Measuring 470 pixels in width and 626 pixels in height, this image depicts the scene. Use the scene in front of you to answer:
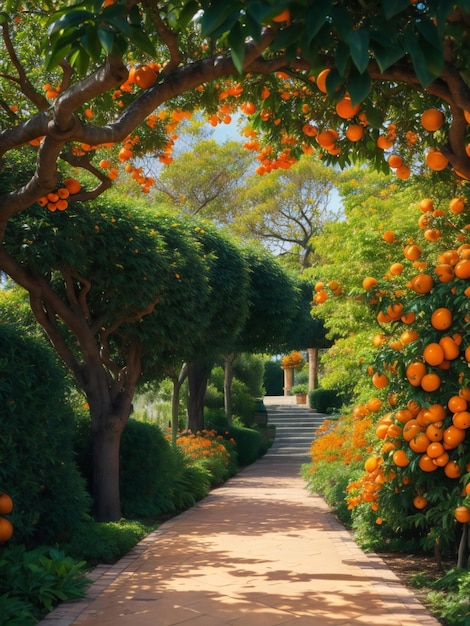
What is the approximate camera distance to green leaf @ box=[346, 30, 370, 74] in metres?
2.41

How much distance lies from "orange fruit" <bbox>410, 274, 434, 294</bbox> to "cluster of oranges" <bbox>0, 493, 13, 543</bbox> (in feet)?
10.8

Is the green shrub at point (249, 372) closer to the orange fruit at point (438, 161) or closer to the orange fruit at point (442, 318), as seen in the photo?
the orange fruit at point (442, 318)

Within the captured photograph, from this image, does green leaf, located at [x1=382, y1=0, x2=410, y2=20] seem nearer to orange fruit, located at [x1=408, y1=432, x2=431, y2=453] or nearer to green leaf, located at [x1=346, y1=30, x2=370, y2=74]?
green leaf, located at [x1=346, y1=30, x2=370, y2=74]

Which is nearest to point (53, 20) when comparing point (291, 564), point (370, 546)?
point (291, 564)

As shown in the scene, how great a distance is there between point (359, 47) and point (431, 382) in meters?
3.19

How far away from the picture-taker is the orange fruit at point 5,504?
17.5 ft

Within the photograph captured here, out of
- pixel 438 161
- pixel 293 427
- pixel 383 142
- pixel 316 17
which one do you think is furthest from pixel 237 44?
pixel 293 427

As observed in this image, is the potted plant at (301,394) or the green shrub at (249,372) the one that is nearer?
the green shrub at (249,372)

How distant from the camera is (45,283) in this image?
8641 millimetres

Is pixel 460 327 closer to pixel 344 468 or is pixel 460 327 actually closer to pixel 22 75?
pixel 22 75

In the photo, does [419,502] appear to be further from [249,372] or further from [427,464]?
[249,372]

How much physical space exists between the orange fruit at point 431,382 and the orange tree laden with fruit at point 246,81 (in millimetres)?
1439

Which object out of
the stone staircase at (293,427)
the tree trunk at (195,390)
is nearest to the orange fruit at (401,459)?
the tree trunk at (195,390)

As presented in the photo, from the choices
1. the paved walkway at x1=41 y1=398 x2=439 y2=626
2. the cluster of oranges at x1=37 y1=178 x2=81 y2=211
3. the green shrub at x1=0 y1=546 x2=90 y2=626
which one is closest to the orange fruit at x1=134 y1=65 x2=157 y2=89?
the cluster of oranges at x1=37 y1=178 x2=81 y2=211
